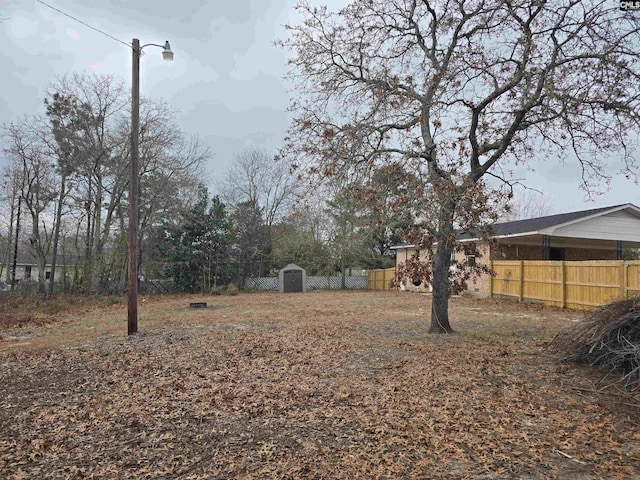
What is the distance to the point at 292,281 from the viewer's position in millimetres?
22141

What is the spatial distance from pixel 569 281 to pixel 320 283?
15.1 meters

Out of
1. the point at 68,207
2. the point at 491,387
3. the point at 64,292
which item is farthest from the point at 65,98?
the point at 491,387

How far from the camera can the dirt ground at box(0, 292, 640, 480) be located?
108 inches

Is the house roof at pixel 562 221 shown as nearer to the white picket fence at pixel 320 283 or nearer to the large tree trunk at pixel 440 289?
the large tree trunk at pixel 440 289

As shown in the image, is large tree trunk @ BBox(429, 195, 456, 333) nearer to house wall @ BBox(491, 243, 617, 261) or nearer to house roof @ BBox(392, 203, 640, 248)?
house roof @ BBox(392, 203, 640, 248)

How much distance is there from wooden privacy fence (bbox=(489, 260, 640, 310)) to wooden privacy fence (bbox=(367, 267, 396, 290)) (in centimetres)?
840

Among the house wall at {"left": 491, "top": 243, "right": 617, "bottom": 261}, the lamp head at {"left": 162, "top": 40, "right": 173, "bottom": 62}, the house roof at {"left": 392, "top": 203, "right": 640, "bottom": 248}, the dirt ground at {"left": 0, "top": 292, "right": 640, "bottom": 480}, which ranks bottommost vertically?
the dirt ground at {"left": 0, "top": 292, "right": 640, "bottom": 480}

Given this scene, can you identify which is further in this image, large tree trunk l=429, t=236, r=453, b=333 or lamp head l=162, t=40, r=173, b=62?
lamp head l=162, t=40, r=173, b=62

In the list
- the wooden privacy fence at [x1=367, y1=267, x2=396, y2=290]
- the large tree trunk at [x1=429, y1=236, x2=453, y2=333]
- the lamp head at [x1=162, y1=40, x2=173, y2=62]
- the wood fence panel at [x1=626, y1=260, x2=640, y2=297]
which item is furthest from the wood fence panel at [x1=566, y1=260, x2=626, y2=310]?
the wooden privacy fence at [x1=367, y1=267, x2=396, y2=290]

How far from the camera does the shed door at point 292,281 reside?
2195 centimetres

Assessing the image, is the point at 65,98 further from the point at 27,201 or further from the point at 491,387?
the point at 491,387

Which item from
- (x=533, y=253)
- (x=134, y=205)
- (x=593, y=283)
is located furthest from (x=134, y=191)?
(x=533, y=253)

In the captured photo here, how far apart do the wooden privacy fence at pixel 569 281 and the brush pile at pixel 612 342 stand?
5.14 meters

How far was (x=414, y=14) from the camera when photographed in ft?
25.6
